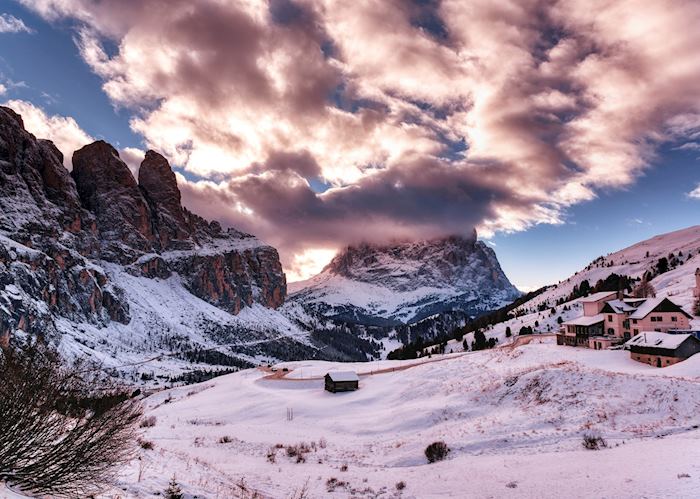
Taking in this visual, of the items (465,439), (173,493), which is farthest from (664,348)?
(173,493)

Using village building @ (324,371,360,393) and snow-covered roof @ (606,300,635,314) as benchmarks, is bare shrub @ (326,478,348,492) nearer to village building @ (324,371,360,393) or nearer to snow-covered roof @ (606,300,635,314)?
village building @ (324,371,360,393)

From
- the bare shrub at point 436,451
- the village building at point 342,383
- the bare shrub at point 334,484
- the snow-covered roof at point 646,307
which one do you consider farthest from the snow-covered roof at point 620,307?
the bare shrub at point 334,484

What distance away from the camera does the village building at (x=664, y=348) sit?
48.8 m

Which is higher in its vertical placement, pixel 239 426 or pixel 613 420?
pixel 613 420

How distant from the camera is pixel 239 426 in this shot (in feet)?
158

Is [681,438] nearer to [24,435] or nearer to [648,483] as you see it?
[648,483]

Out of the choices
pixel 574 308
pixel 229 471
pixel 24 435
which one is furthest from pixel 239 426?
pixel 574 308

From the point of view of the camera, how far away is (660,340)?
52000 mm

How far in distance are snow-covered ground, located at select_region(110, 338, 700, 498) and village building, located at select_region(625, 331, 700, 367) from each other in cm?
179

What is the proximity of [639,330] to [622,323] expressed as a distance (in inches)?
163

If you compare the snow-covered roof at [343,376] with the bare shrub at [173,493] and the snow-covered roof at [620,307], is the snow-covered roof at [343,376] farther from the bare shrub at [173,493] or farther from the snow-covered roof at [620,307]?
the bare shrub at [173,493]

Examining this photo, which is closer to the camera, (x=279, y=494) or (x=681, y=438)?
(x=279, y=494)

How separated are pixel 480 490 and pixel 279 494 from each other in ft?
32.9

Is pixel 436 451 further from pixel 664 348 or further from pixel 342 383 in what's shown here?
pixel 342 383
